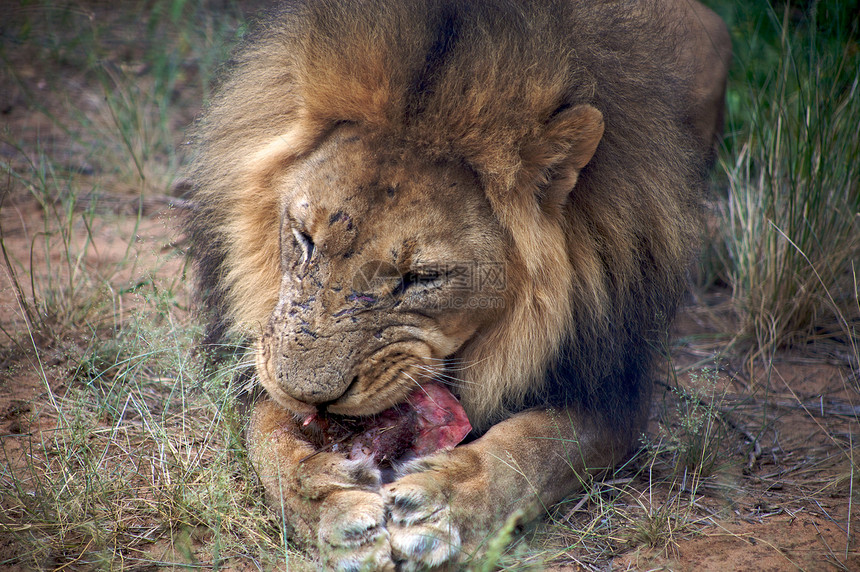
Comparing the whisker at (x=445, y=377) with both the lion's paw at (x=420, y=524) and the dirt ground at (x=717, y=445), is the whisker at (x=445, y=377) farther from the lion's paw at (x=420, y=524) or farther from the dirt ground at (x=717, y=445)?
the dirt ground at (x=717, y=445)

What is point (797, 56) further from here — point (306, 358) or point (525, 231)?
point (306, 358)

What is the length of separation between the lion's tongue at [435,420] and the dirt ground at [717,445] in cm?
45

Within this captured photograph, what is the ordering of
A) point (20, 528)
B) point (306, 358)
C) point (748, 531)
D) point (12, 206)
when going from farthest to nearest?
point (12, 206) < point (748, 531) < point (20, 528) < point (306, 358)

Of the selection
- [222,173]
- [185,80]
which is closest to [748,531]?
[222,173]

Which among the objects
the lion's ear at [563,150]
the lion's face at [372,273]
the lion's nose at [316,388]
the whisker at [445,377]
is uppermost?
the lion's ear at [563,150]

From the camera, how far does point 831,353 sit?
12.7ft

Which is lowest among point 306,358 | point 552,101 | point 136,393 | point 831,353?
point 831,353

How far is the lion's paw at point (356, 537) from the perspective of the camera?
2.19 m

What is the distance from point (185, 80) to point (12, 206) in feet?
7.58

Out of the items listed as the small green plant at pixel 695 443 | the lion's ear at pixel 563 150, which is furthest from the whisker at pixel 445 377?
the small green plant at pixel 695 443

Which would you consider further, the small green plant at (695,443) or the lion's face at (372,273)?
the small green plant at (695,443)

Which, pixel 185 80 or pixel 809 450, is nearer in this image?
pixel 809 450

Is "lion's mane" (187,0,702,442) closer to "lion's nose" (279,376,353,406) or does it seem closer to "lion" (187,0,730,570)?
"lion" (187,0,730,570)

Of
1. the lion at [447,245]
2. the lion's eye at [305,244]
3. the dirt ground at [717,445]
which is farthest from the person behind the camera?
the dirt ground at [717,445]
